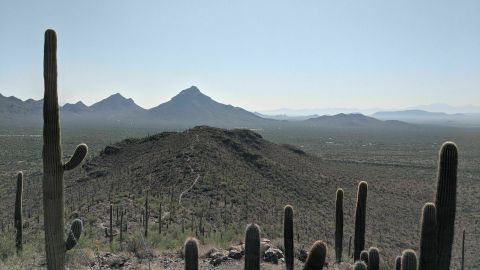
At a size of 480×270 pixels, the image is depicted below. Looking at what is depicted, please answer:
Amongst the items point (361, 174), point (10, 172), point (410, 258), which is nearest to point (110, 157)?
point (10, 172)

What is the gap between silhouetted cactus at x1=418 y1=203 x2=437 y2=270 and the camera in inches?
297

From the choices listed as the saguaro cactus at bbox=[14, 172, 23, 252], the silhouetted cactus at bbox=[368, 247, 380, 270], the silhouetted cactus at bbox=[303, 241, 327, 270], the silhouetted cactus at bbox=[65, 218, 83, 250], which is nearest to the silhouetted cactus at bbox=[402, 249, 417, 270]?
the silhouetted cactus at bbox=[368, 247, 380, 270]

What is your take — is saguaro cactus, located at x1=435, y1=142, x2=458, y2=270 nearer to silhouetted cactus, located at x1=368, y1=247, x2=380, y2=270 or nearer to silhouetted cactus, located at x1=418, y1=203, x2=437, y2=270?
silhouetted cactus, located at x1=418, y1=203, x2=437, y2=270

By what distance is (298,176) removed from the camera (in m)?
32.8

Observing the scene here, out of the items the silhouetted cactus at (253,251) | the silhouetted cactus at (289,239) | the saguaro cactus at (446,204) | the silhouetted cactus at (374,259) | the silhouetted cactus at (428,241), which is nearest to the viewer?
the silhouetted cactus at (253,251)

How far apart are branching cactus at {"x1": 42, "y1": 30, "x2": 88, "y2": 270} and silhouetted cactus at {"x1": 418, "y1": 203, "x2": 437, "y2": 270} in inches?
238

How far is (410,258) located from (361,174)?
3567cm

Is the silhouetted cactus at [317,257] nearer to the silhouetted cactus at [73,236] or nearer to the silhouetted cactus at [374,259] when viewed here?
the silhouetted cactus at [374,259]

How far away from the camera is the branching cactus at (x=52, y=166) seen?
681cm

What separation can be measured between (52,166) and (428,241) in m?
6.38

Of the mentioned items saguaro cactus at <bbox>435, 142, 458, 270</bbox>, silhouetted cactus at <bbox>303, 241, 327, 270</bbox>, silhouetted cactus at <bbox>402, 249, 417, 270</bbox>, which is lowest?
silhouetted cactus at <bbox>402, 249, 417, 270</bbox>

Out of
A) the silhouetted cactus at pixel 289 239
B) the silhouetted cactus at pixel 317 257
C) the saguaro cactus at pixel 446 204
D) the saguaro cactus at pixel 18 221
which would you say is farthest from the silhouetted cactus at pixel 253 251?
the saguaro cactus at pixel 18 221

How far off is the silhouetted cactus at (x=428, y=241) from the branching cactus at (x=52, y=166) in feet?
19.9

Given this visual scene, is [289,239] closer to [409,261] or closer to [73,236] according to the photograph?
[409,261]
